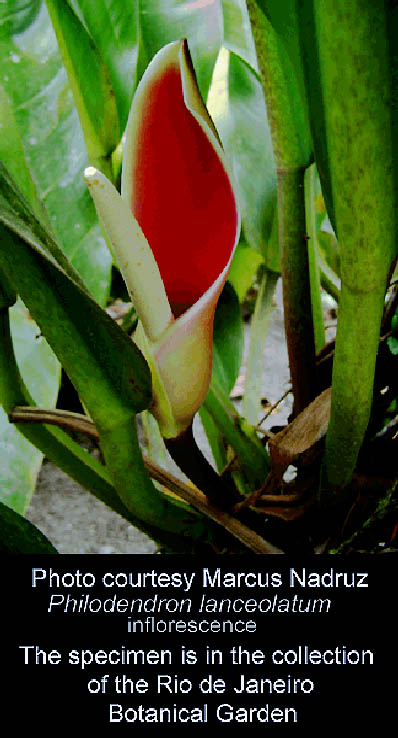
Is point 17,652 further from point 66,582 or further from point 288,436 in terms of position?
point 288,436

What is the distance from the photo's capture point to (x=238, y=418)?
0.42 m

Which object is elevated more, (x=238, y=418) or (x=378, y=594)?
(x=238, y=418)

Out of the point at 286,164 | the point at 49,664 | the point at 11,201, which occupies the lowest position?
A: the point at 49,664

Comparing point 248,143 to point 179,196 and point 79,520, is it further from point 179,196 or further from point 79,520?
point 79,520

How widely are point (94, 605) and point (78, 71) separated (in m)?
0.30

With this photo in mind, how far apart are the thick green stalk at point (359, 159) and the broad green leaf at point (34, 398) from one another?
0.18 meters

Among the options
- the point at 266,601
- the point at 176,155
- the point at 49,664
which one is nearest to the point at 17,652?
the point at 49,664

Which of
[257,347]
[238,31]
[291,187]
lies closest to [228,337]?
[257,347]

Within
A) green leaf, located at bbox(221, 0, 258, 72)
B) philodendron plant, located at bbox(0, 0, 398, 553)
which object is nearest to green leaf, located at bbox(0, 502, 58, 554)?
philodendron plant, located at bbox(0, 0, 398, 553)

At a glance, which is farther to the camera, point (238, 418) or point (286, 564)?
point (238, 418)

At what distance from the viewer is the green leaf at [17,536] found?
0.99ft

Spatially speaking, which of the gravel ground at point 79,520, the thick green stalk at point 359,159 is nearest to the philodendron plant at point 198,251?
the thick green stalk at point 359,159

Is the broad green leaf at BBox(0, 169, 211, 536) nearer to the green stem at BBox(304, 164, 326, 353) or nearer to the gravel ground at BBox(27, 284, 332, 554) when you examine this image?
the green stem at BBox(304, 164, 326, 353)

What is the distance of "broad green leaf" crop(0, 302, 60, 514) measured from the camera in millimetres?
415
